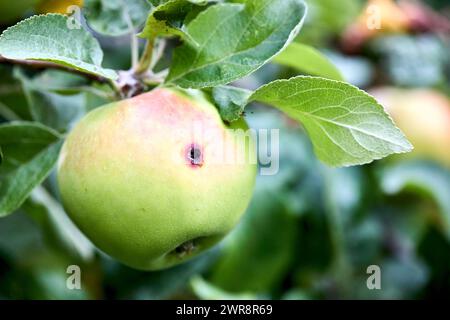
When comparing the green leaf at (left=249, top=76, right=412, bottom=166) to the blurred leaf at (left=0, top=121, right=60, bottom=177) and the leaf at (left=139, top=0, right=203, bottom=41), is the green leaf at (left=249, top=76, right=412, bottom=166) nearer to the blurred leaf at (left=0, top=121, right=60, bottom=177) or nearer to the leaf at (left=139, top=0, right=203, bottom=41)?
the leaf at (left=139, top=0, right=203, bottom=41)

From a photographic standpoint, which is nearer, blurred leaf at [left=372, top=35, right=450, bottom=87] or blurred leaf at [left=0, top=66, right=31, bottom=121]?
blurred leaf at [left=0, top=66, right=31, bottom=121]

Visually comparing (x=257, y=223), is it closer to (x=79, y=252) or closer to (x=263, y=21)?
(x=79, y=252)

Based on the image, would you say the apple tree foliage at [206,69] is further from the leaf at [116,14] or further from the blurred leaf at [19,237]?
the blurred leaf at [19,237]

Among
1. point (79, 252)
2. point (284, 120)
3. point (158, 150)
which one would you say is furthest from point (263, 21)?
point (284, 120)

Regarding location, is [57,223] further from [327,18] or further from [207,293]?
[327,18]

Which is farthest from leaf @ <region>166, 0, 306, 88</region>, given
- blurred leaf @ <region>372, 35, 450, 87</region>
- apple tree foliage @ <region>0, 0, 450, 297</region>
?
blurred leaf @ <region>372, 35, 450, 87</region>

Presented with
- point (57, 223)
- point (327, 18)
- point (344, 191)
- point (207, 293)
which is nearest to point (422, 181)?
point (344, 191)
